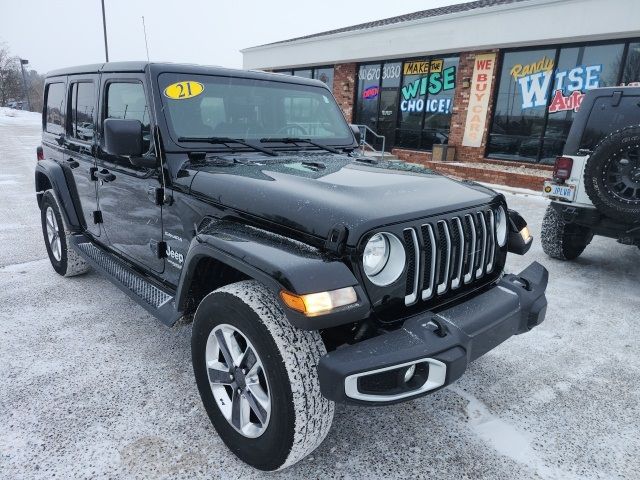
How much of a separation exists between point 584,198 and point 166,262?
4339mm

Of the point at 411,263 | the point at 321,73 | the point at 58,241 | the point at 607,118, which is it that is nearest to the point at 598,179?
the point at 607,118

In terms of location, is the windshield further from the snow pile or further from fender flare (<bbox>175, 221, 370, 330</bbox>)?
the snow pile

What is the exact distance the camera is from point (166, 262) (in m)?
2.88

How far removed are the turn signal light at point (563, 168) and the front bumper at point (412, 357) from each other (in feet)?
11.6

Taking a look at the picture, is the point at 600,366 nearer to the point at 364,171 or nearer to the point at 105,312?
the point at 364,171

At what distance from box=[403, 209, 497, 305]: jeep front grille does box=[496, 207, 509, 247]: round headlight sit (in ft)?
0.43

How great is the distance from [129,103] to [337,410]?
2358 mm

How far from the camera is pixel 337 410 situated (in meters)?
2.57

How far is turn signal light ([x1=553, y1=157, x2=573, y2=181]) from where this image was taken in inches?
195

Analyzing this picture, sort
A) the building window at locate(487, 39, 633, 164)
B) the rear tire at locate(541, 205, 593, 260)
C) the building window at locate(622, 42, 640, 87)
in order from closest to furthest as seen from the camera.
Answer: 1. the rear tire at locate(541, 205, 593, 260)
2. the building window at locate(622, 42, 640, 87)
3. the building window at locate(487, 39, 633, 164)

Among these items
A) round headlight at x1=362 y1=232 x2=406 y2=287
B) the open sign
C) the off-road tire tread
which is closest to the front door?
the off-road tire tread

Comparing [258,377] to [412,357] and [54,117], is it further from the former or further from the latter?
[54,117]

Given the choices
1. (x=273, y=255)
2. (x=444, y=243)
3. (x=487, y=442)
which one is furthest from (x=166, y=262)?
(x=487, y=442)

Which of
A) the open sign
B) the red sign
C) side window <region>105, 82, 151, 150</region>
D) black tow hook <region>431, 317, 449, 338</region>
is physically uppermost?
the open sign
